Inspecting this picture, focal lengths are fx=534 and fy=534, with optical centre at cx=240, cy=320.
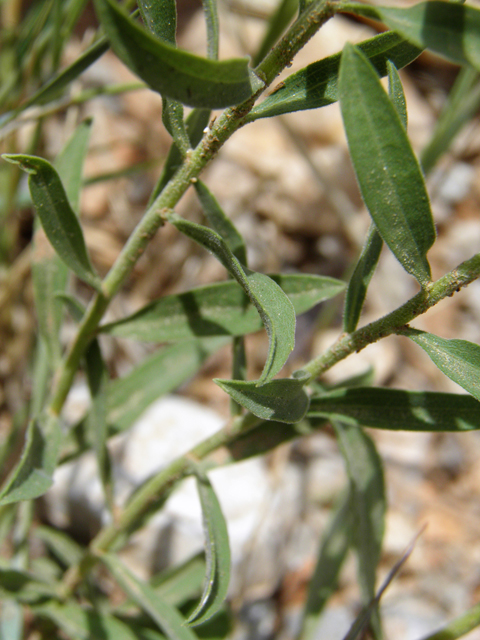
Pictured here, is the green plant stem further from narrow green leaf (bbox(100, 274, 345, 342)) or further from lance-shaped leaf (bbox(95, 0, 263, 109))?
lance-shaped leaf (bbox(95, 0, 263, 109))

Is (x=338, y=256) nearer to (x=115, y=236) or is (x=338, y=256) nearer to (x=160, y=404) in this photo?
(x=115, y=236)

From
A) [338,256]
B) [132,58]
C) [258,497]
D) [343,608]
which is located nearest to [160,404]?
[258,497]

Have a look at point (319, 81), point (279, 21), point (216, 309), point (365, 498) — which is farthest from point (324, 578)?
point (279, 21)

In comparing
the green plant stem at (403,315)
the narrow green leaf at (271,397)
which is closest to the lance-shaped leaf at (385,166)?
the green plant stem at (403,315)

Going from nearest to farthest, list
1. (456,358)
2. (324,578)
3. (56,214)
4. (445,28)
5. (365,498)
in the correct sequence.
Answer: (445,28), (456,358), (56,214), (365,498), (324,578)

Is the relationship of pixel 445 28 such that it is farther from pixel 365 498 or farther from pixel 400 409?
pixel 365 498

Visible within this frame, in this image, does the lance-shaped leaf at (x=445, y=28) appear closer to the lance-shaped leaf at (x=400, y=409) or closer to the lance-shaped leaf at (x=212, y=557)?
the lance-shaped leaf at (x=400, y=409)
